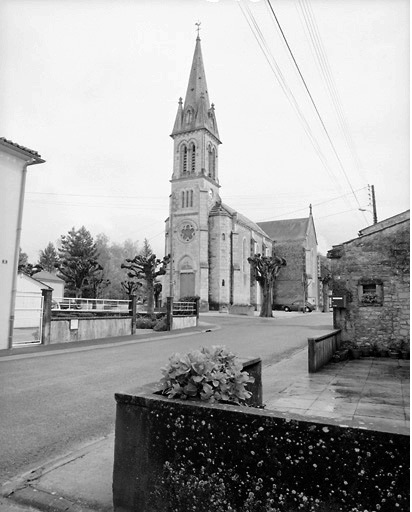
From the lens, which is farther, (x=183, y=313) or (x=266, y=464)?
(x=183, y=313)

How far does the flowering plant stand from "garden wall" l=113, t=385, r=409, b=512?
13 centimetres

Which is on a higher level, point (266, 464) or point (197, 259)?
point (197, 259)

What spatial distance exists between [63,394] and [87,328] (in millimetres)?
10144

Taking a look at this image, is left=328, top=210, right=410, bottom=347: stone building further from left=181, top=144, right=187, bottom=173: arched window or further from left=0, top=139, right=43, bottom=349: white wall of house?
left=181, top=144, right=187, bottom=173: arched window

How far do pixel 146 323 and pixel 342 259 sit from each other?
13154 millimetres

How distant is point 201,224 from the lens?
44375 mm

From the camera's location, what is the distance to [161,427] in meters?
2.33

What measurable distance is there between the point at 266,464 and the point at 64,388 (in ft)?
19.4

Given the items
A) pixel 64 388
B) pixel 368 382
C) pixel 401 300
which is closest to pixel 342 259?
pixel 401 300

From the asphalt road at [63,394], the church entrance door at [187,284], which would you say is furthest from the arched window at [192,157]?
the asphalt road at [63,394]

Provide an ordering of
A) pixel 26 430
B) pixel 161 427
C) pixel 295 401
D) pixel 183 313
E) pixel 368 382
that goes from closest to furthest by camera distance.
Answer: pixel 161 427
pixel 26 430
pixel 295 401
pixel 368 382
pixel 183 313

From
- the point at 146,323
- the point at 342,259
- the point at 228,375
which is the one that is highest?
the point at 342,259

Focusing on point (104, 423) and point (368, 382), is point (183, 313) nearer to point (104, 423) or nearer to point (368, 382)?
point (368, 382)

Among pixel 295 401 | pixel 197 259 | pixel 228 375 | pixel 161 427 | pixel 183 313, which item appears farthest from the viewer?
pixel 197 259
